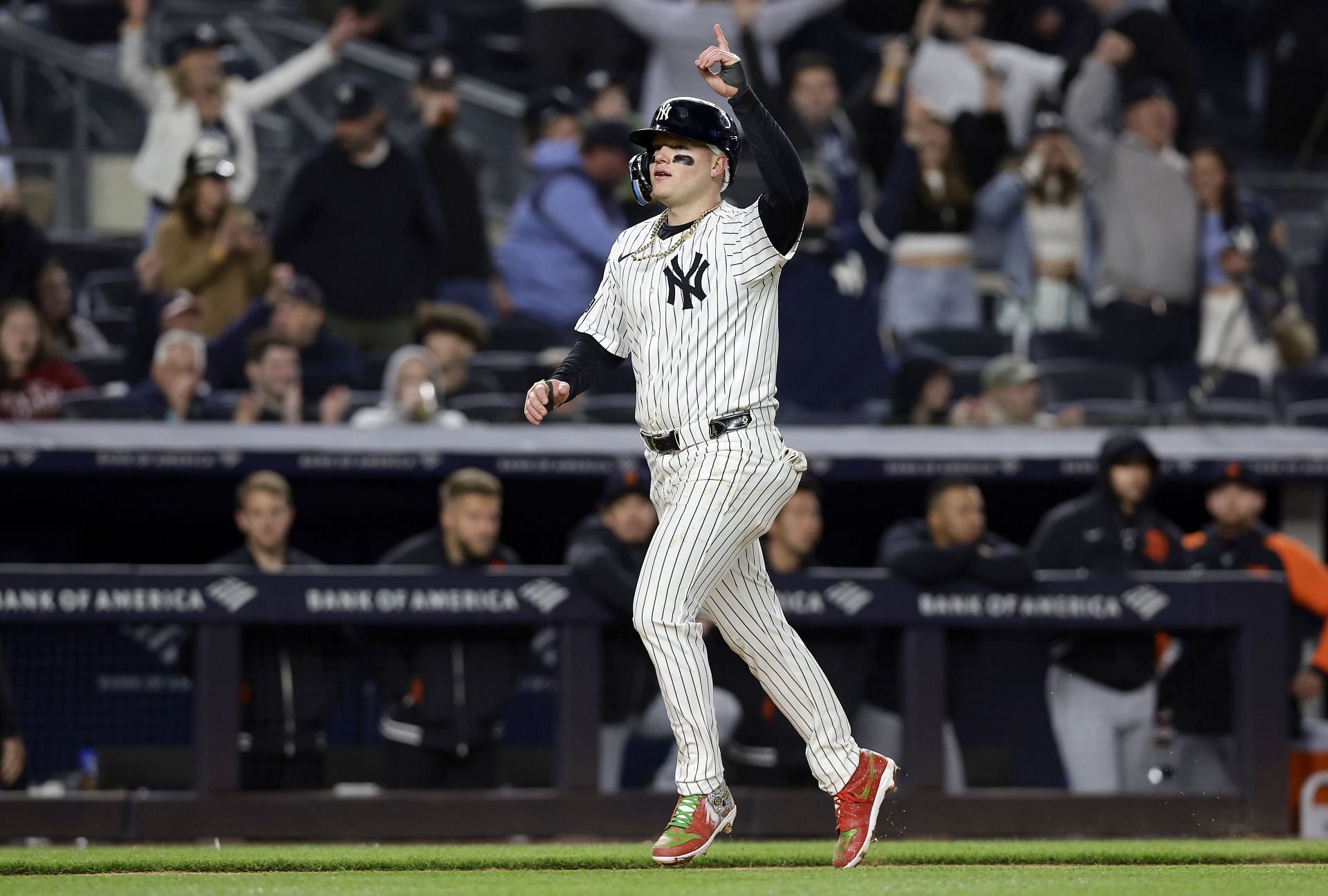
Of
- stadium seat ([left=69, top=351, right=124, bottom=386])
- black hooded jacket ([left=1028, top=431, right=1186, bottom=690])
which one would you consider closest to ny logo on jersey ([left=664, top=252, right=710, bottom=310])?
black hooded jacket ([left=1028, top=431, right=1186, bottom=690])

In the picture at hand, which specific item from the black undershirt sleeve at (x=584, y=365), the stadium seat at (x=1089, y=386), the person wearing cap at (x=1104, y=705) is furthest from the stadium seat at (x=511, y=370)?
the black undershirt sleeve at (x=584, y=365)

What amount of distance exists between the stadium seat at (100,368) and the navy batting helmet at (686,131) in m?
4.02

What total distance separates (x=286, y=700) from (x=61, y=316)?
2.74 meters

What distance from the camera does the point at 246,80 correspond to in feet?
28.8

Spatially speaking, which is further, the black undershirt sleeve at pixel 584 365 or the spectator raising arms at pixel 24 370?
the spectator raising arms at pixel 24 370

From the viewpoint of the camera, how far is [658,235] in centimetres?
384

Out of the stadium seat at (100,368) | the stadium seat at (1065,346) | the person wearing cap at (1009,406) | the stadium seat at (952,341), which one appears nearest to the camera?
the stadium seat at (100,368)

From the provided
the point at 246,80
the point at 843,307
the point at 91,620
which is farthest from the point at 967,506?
the point at 246,80

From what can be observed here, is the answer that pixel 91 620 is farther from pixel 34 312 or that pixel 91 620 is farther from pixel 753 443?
pixel 753 443

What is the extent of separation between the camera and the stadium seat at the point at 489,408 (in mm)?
7117

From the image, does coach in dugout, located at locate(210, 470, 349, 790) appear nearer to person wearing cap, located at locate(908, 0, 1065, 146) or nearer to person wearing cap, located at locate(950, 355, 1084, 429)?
person wearing cap, located at locate(950, 355, 1084, 429)

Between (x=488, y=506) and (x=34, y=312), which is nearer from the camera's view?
(x=488, y=506)

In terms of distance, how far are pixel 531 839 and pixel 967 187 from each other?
13.4ft

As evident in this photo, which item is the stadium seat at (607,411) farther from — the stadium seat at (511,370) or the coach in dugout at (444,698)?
the coach in dugout at (444,698)
